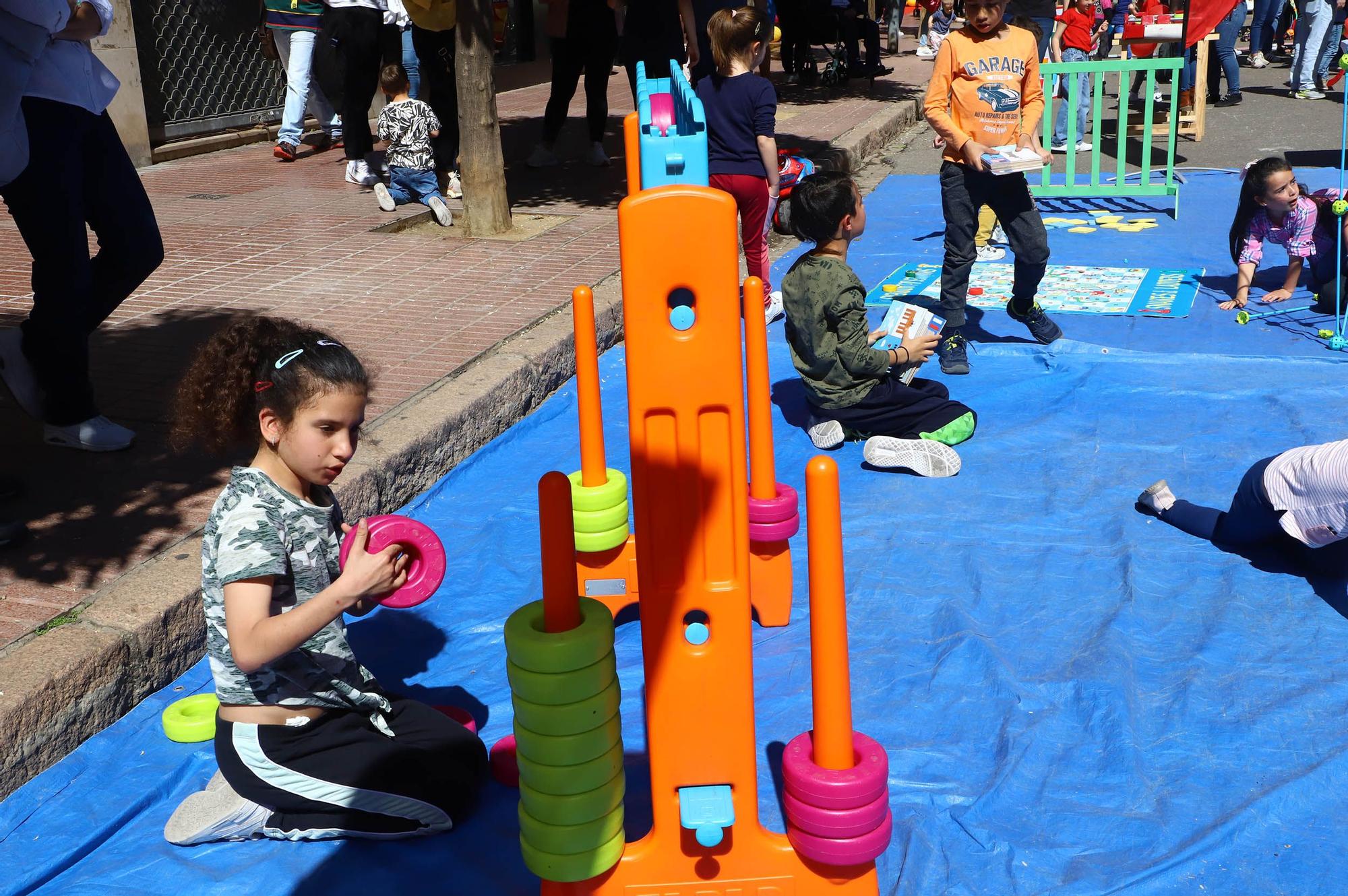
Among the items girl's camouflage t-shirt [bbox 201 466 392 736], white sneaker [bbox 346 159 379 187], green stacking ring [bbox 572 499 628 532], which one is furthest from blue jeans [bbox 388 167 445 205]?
girl's camouflage t-shirt [bbox 201 466 392 736]

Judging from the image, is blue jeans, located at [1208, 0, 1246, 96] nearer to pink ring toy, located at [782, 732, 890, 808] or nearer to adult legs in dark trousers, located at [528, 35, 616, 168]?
adult legs in dark trousers, located at [528, 35, 616, 168]

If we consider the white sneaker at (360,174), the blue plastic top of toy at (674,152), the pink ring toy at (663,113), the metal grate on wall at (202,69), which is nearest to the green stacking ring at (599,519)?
the blue plastic top of toy at (674,152)

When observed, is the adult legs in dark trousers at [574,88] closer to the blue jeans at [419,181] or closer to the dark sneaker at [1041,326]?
the blue jeans at [419,181]

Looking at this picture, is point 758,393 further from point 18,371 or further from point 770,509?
point 18,371

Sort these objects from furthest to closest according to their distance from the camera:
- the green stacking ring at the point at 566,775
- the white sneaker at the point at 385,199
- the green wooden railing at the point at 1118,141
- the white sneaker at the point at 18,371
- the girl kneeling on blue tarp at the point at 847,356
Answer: the green wooden railing at the point at 1118,141 → the white sneaker at the point at 385,199 → the girl kneeling on blue tarp at the point at 847,356 → the white sneaker at the point at 18,371 → the green stacking ring at the point at 566,775

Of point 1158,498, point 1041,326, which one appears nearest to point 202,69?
point 1041,326

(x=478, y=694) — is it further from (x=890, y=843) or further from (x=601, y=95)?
(x=601, y=95)

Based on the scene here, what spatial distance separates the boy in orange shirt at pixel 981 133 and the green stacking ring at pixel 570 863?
379cm

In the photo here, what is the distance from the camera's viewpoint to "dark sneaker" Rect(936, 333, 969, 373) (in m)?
5.52

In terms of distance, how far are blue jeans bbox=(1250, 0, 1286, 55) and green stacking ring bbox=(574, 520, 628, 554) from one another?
708 inches

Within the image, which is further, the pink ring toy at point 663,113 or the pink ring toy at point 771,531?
the pink ring toy at point 771,531

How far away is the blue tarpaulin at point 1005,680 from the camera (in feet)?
8.35

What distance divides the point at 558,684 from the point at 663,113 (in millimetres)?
1719

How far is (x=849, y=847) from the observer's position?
209 cm
